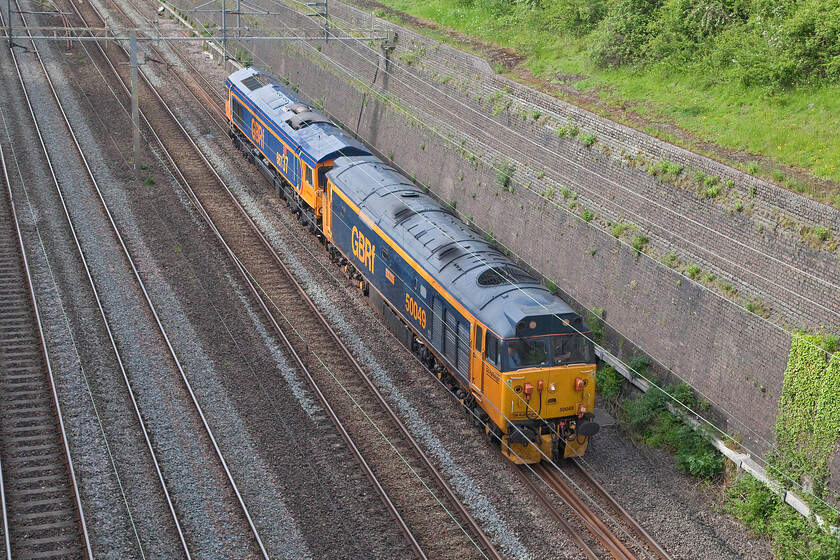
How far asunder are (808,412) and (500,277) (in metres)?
6.05

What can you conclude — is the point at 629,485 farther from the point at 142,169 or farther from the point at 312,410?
the point at 142,169

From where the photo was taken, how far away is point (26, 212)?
26.4m

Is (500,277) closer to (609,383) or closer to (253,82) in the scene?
(609,383)

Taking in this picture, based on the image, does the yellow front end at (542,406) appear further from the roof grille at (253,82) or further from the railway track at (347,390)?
the roof grille at (253,82)

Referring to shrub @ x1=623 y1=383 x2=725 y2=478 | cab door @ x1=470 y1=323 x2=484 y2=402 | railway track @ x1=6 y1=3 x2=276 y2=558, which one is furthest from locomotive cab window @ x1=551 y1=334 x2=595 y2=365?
railway track @ x1=6 y1=3 x2=276 y2=558

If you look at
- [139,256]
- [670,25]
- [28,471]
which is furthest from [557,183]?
[28,471]

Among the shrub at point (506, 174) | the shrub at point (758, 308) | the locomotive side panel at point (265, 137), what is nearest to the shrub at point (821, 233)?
the shrub at point (758, 308)

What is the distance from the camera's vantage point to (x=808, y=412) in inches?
581

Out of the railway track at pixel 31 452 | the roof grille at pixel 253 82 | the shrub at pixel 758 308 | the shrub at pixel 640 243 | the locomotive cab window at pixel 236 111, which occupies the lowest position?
the railway track at pixel 31 452

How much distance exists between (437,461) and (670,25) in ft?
52.3

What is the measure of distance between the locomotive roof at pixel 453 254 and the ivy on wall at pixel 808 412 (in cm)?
374

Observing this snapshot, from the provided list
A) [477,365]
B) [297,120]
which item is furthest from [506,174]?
[477,365]

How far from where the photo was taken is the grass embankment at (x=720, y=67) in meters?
19.1

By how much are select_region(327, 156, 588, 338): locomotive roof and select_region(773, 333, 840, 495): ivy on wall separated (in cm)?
374
